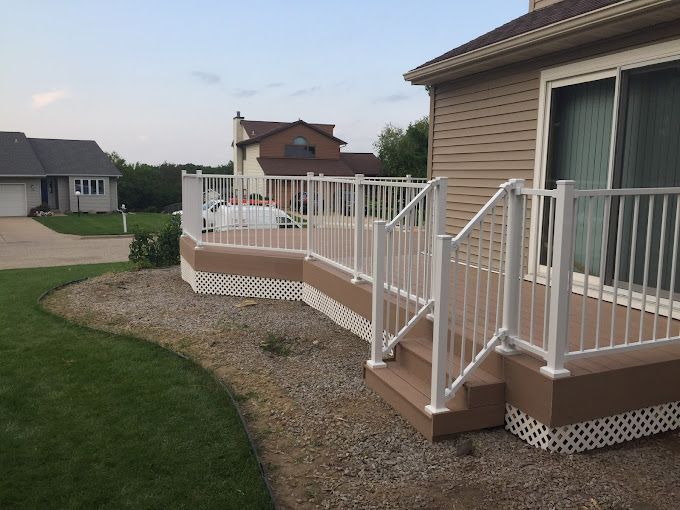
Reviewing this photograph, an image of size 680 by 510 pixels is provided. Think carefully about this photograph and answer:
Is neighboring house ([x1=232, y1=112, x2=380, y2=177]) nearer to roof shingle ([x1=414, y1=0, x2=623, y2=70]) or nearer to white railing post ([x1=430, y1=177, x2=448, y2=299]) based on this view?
roof shingle ([x1=414, y1=0, x2=623, y2=70])

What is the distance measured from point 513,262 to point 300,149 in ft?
119

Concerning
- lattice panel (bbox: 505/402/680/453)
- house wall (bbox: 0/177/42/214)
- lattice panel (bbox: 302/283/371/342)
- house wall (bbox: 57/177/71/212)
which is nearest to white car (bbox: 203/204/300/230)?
lattice panel (bbox: 302/283/371/342)

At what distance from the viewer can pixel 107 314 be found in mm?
7242

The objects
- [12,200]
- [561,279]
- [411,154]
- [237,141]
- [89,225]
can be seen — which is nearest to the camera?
[561,279]

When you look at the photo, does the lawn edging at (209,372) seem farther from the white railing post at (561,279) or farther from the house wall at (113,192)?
the house wall at (113,192)

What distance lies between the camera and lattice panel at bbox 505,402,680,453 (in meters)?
3.43

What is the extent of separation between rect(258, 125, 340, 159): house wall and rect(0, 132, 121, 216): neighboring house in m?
9.32

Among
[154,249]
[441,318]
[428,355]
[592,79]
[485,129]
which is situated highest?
[592,79]

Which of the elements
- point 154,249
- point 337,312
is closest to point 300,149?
point 154,249

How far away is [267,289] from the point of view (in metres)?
7.80

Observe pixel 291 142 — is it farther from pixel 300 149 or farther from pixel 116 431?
pixel 116 431

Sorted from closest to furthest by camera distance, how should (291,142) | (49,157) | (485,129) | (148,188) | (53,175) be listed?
(485,129)
(53,175)
(49,157)
(148,188)
(291,142)

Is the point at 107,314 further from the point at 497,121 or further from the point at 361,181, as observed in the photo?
the point at 497,121

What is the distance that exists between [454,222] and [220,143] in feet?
146
